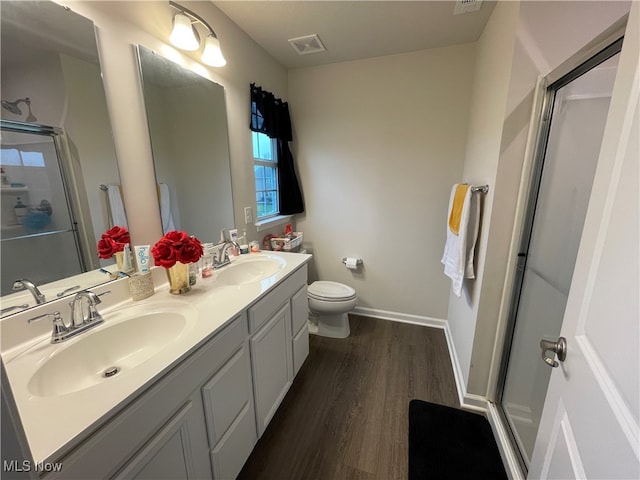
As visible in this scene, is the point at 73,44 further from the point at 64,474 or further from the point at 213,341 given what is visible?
the point at 64,474

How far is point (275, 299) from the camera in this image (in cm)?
147

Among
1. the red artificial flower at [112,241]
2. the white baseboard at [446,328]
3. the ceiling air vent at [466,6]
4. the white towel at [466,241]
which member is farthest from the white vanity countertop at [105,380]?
the ceiling air vent at [466,6]

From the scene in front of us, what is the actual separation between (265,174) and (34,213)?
1725mm

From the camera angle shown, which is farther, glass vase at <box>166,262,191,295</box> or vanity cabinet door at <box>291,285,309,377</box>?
vanity cabinet door at <box>291,285,309,377</box>

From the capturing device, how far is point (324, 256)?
281 centimetres

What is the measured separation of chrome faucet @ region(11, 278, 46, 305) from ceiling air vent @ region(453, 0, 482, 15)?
246 cm

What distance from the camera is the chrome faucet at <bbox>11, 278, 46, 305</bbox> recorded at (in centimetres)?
88

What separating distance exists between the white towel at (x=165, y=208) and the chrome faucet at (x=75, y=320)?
0.47 meters

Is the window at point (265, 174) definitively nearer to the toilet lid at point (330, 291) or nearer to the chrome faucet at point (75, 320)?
the toilet lid at point (330, 291)

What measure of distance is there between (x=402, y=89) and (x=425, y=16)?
563mm

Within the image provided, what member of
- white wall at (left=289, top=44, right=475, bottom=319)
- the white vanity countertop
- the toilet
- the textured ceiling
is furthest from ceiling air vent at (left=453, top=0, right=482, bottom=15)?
Result: the toilet

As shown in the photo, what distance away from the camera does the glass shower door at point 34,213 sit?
0.84 meters

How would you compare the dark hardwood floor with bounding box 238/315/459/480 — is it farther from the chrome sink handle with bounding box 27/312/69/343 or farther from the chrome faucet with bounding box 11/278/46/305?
the chrome faucet with bounding box 11/278/46/305

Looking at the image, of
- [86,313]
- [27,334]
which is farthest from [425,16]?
[27,334]
